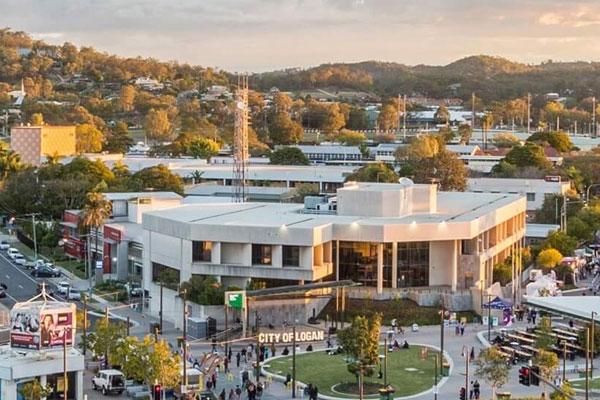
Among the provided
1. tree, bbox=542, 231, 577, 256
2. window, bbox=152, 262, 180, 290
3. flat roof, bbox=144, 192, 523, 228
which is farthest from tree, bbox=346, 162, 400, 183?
window, bbox=152, 262, 180, 290

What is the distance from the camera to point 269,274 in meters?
60.3

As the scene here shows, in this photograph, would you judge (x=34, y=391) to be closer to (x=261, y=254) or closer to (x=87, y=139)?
(x=261, y=254)

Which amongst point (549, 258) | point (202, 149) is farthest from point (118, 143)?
point (549, 258)

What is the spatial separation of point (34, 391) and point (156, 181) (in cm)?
6663

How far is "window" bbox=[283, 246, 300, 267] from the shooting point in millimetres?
60438

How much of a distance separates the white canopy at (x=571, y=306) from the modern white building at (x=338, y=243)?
32.0 feet

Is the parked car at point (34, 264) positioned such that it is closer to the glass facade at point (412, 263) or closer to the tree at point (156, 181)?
the tree at point (156, 181)

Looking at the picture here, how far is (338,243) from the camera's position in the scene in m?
63.0

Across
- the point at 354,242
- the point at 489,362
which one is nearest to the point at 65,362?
the point at 489,362

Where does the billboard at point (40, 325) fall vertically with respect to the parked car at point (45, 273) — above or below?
above

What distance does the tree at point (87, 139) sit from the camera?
151 metres

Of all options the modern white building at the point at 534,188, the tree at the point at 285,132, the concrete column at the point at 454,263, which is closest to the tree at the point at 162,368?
the concrete column at the point at 454,263

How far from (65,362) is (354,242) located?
1020 inches

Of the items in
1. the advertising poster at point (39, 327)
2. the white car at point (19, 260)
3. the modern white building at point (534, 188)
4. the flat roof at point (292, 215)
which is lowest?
the white car at point (19, 260)
